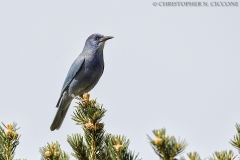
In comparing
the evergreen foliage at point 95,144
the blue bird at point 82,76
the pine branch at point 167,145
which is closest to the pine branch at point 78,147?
the evergreen foliage at point 95,144

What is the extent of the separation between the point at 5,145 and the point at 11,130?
0.14 meters

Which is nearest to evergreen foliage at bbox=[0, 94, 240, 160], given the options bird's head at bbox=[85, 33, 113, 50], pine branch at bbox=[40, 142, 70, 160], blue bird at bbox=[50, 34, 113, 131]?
pine branch at bbox=[40, 142, 70, 160]

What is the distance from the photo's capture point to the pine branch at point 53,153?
3443 millimetres

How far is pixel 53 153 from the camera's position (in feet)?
11.3

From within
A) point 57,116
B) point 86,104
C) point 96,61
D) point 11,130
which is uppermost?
point 96,61

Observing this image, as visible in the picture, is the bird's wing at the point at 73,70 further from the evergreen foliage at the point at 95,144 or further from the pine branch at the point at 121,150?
the pine branch at the point at 121,150

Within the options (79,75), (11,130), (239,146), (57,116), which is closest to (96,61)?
(79,75)

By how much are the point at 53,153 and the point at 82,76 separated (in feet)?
15.2

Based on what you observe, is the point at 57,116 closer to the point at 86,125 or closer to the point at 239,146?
the point at 86,125

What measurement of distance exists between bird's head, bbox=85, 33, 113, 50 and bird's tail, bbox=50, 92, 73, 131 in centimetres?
118

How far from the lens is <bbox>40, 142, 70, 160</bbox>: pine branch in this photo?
344cm

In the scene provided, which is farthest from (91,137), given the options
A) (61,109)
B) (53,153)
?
(61,109)

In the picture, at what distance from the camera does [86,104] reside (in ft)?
14.4

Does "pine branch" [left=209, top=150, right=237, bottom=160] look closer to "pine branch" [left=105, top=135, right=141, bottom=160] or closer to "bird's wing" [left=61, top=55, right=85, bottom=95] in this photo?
"pine branch" [left=105, top=135, right=141, bottom=160]
